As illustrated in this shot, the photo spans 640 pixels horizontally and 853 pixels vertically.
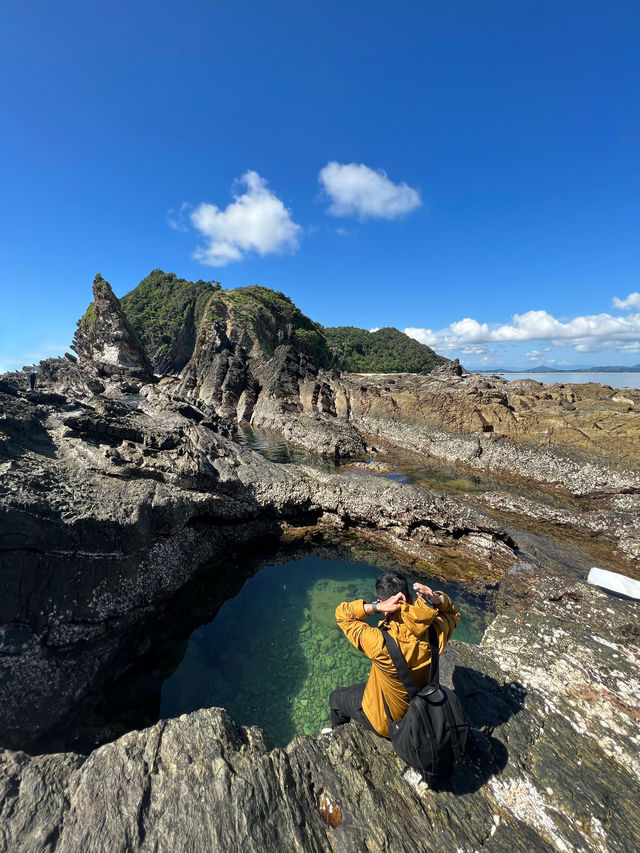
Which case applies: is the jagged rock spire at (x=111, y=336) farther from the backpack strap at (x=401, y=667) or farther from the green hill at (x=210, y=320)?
the backpack strap at (x=401, y=667)

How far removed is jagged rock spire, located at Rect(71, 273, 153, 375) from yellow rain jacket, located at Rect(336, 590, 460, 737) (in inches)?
2471

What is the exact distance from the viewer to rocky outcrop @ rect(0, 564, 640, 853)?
126 inches

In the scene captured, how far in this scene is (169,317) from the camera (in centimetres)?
9612

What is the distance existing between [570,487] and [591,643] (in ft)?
41.9

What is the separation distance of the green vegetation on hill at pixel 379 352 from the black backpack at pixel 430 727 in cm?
9359

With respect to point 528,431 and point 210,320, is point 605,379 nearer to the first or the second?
point 528,431

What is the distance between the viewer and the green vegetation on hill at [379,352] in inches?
4237

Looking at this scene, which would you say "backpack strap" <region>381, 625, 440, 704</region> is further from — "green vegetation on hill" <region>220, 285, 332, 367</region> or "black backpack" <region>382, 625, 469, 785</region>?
"green vegetation on hill" <region>220, 285, 332, 367</region>

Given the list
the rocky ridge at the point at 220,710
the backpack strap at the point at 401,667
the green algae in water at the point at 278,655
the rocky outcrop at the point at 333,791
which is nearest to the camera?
the rocky outcrop at the point at 333,791

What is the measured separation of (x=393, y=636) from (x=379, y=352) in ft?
439

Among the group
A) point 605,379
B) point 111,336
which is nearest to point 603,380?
point 605,379

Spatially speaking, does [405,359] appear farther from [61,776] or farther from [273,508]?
[61,776]

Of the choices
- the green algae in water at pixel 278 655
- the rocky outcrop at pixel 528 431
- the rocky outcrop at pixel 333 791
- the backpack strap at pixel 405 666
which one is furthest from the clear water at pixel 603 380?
the backpack strap at pixel 405 666

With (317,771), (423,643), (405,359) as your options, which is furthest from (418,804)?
(405,359)
